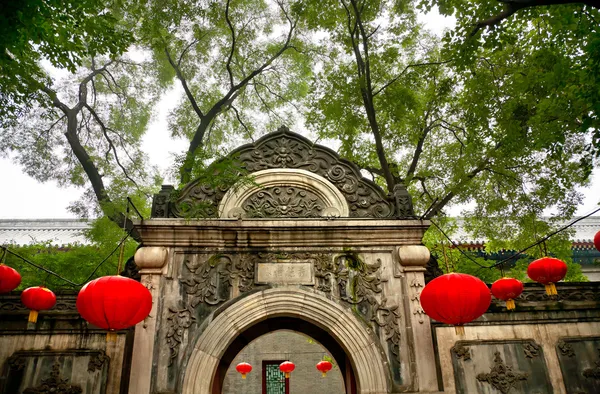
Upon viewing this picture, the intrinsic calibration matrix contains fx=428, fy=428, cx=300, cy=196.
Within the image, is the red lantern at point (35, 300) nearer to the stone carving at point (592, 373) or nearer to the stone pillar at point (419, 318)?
the stone pillar at point (419, 318)

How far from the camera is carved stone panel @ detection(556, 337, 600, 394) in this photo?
5891 millimetres

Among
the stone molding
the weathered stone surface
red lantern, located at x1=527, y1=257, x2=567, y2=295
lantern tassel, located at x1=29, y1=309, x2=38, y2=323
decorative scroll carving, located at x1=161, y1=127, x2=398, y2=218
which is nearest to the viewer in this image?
lantern tassel, located at x1=29, y1=309, x2=38, y2=323

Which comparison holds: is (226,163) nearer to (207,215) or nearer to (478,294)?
(207,215)

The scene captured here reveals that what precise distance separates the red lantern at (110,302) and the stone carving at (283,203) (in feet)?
7.70

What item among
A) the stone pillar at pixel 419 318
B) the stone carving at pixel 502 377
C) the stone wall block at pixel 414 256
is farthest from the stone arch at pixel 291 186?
the stone carving at pixel 502 377

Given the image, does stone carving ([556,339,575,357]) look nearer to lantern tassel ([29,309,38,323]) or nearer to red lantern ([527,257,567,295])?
red lantern ([527,257,567,295])

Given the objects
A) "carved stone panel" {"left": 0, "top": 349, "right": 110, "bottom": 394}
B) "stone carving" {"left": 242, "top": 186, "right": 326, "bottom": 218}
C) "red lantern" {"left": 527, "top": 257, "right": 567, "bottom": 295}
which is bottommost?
"carved stone panel" {"left": 0, "top": 349, "right": 110, "bottom": 394}

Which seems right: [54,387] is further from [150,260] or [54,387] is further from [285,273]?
[285,273]

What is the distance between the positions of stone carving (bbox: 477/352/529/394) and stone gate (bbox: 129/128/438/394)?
0.79 metres

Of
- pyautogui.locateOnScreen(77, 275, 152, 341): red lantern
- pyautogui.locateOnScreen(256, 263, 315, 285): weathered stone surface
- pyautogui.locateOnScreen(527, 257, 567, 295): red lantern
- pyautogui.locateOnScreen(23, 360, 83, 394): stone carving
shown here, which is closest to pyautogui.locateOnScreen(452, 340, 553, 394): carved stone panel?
pyautogui.locateOnScreen(527, 257, 567, 295): red lantern

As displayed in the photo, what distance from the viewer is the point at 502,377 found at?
588 cm

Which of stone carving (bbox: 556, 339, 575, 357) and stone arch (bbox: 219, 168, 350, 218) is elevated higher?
stone arch (bbox: 219, 168, 350, 218)

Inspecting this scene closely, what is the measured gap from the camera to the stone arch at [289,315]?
18.9 ft

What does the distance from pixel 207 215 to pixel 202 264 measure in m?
0.77
